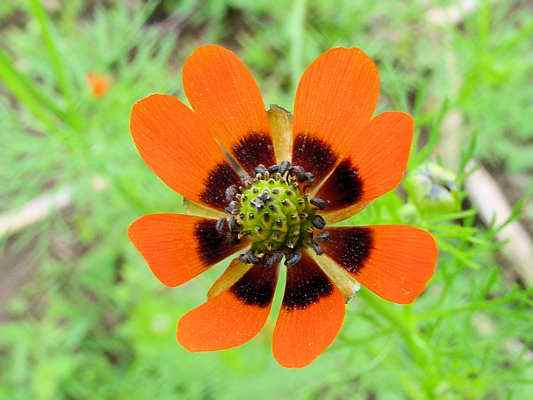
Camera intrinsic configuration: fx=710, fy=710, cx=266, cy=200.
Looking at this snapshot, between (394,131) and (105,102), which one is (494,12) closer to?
(105,102)

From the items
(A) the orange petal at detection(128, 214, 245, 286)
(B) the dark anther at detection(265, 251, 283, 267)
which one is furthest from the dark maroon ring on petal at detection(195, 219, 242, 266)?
(B) the dark anther at detection(265, 251, 283, 267)

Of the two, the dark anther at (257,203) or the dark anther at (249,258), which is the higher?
the dark anther at (257,203)

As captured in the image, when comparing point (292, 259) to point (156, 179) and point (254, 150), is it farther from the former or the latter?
point (156, 179)

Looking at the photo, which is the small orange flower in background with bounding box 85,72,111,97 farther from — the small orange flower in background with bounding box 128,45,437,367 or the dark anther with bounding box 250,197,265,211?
the dark anther with bounding box 250,197,265,211

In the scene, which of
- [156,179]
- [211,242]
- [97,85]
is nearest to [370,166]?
[211,242]

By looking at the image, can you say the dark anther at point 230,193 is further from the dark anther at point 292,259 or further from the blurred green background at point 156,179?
the blurred green background at point 156,179

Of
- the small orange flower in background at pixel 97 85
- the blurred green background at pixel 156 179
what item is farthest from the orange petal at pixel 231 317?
the small orange flower in background at pixel 97 85
